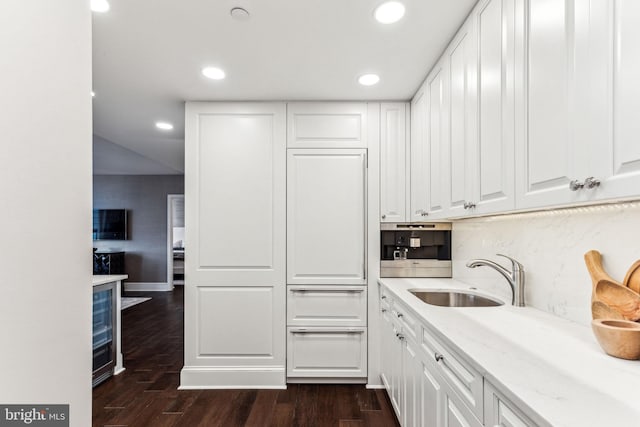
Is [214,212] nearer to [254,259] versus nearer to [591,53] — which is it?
[254,259]

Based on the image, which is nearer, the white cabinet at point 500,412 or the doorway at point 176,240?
the white cabinet at point 500,412

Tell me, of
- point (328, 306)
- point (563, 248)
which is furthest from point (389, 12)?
point (328, 306)

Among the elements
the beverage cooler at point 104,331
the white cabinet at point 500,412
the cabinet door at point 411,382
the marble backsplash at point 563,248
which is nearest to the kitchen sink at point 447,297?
the marble backsplash at point 563,248

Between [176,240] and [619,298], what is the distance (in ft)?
32.3

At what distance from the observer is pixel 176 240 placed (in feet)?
31.2

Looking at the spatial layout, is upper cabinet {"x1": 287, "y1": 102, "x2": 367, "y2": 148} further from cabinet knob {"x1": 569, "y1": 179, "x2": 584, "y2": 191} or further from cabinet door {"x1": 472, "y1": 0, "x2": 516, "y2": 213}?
cabinet knob {"x1": 569, "y1": 179, "x2": 584, "y2": 191}

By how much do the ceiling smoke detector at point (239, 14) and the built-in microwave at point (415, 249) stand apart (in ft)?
5.98

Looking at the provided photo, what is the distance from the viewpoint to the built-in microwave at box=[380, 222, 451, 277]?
2770 mm

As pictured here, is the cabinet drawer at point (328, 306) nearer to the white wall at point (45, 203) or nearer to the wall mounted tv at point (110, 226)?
the white wall at point (45, 203)

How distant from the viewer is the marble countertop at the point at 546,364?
2.42 ft

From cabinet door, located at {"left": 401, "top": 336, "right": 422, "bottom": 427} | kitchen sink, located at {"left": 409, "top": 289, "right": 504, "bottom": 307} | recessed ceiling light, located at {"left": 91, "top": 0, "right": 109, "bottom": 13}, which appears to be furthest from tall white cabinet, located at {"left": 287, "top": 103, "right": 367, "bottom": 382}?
recessed ceiling light, located at {"left": 91, "top": 0, "right": 109, "bottom": 13}

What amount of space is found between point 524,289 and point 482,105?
98 centimetres

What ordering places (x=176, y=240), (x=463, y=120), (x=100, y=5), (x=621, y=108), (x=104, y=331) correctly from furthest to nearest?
(x=176, y=240) → (x=104, y=331) → (x=463, y=120) → (x=100, y=5) → (x=621, y=108)

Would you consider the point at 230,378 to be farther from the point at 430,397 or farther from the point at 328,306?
the point at 430,397
